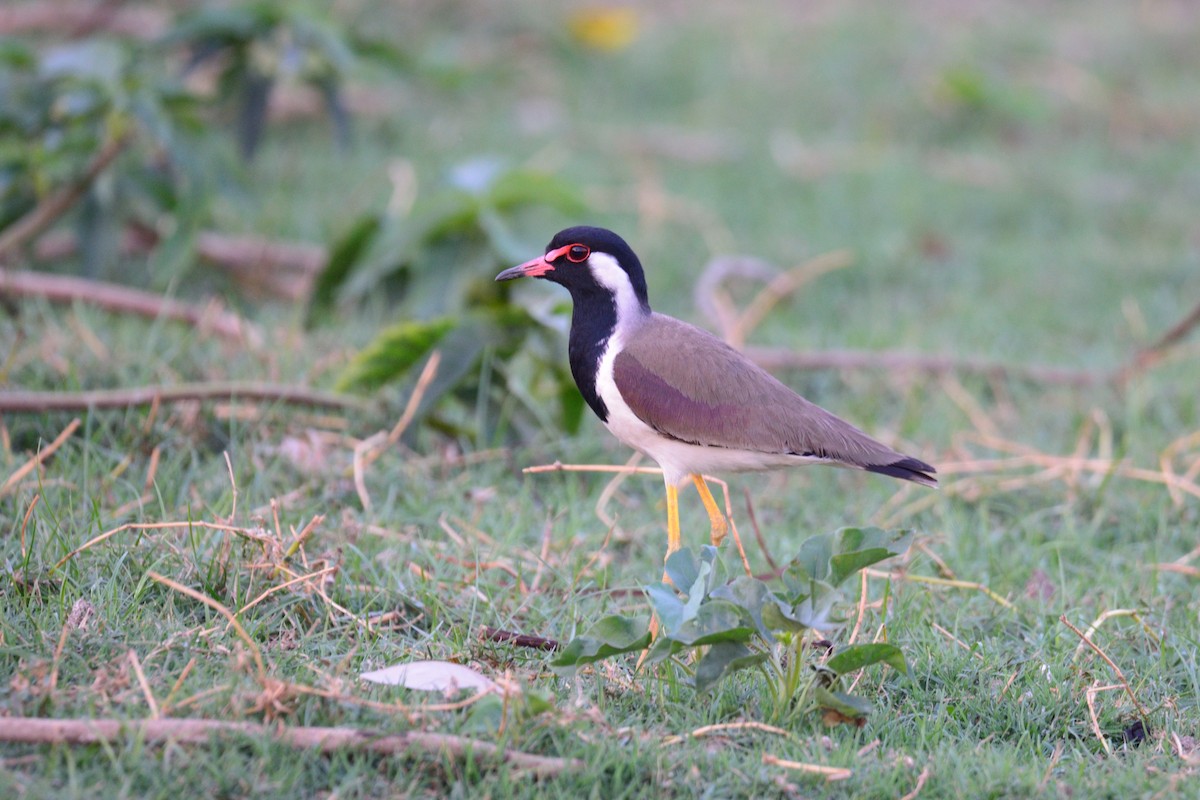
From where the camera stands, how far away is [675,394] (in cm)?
341

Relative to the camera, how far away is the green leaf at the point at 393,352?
14.8 ft

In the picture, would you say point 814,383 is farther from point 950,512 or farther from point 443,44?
point 443,44

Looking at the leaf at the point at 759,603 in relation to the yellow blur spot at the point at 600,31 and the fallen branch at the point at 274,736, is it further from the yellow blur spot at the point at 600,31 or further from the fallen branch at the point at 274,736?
the yellow blur spot at the point at 600,31

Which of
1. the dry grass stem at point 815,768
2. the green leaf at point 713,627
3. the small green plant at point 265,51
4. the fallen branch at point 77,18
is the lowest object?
the dry grass stem at point 815,768

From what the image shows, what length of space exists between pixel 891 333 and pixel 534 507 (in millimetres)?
2535

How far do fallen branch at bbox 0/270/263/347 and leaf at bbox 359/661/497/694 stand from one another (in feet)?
7.99

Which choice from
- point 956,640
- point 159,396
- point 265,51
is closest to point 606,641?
point 956,640

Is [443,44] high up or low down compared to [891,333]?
up

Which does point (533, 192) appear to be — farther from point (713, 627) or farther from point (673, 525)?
point (713, 627)

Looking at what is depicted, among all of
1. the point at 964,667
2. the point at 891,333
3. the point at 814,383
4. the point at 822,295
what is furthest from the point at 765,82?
the point at 964,667

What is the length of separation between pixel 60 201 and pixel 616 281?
9.71 feet

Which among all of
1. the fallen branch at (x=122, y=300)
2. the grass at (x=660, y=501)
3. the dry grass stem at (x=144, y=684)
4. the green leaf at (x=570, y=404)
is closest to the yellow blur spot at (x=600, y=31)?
the grass at (x=660, y=501)

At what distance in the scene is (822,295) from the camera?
677 cm

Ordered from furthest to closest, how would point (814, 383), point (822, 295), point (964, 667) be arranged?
point (822, 295) < point (814, 383) < point (964, 667)
